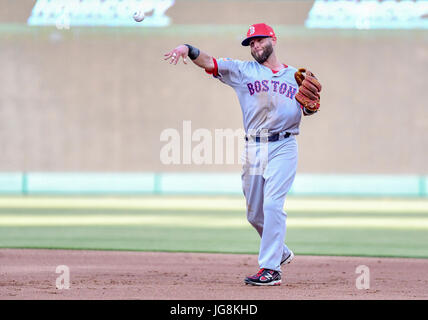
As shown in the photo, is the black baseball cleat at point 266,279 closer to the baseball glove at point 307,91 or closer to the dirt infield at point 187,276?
the dirt infield at point 187,276

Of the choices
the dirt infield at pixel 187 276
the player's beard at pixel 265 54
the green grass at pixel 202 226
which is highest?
the player's beard at pixel 265 54

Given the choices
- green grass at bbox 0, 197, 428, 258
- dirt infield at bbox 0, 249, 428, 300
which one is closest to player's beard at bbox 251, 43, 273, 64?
dirt infield at bbox 0, 249, 428, 300

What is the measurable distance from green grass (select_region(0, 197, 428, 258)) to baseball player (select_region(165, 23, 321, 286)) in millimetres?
3400

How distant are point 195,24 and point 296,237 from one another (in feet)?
41.9

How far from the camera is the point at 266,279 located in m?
6.38

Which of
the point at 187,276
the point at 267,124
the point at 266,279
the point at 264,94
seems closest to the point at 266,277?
the point at 266,279

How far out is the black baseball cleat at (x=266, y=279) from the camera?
6.38 metres

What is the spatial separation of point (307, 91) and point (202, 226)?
7082mm

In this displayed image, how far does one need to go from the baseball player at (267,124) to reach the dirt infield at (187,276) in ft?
1.47

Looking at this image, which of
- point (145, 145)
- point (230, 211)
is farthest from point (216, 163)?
point (230, 211)

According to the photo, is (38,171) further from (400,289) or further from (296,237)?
(400,289)

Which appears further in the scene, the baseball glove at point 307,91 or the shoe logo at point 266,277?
the baseball glove at point 307,91

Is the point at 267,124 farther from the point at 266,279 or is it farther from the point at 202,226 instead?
the point at 202,226

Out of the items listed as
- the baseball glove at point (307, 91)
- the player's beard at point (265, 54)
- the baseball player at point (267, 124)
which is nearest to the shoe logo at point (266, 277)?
the baseball player at point (267, 124)
